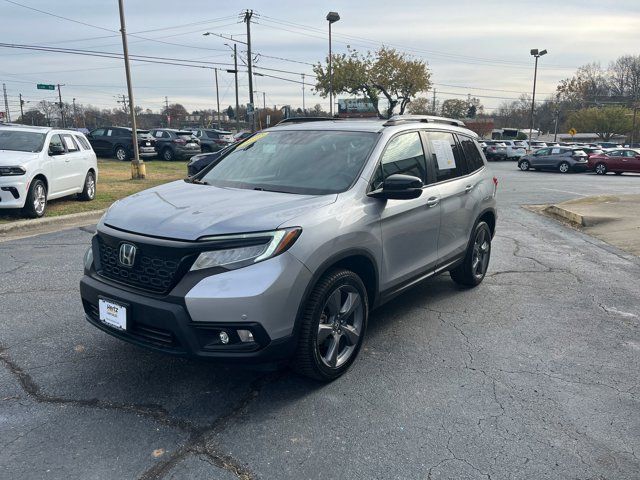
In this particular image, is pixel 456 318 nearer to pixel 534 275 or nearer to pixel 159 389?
pixel 534 275

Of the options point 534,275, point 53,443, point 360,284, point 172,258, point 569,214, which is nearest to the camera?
point 53,443

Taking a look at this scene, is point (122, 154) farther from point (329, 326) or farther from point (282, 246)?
point (282, 246)

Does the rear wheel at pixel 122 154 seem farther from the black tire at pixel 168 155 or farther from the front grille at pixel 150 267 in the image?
the front grille at pixel 150 267

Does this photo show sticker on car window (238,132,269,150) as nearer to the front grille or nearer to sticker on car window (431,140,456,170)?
sticker on car window (431,140,456,170)

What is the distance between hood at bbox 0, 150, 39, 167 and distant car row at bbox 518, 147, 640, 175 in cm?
2772

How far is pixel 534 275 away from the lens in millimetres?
6613

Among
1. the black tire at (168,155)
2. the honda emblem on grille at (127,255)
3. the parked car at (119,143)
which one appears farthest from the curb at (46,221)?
the black tire at (168,155)

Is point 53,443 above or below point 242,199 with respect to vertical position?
below

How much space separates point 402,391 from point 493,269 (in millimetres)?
3779

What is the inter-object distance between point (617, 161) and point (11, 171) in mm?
28676

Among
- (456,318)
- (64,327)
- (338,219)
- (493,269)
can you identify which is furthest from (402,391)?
(493,269)

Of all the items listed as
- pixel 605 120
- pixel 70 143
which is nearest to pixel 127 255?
pixel 70 143

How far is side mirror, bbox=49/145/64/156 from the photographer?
33.9 ft

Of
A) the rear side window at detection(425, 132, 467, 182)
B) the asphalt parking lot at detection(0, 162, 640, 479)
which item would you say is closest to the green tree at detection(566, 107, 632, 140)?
the asphalt parking lot at detection(0, 162, 640, 479)
